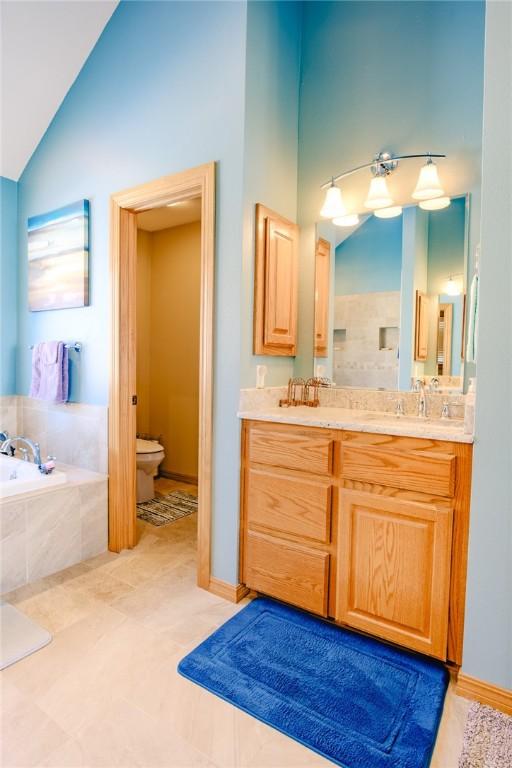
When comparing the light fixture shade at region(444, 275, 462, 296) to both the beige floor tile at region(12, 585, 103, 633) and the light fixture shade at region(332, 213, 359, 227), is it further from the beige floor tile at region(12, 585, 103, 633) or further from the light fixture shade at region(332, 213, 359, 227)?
the beige floor tile at region(12, 585, 103, 633)

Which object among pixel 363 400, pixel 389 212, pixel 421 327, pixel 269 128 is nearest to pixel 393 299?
pixel 421 327

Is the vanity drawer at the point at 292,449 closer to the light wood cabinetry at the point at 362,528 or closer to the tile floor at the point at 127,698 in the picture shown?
the light wood cabinetry at the point at 362,528

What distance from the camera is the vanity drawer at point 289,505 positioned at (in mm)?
1883

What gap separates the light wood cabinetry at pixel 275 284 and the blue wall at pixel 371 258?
10.8 inches

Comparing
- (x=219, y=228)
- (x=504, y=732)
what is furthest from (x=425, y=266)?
(x=504, y=732)

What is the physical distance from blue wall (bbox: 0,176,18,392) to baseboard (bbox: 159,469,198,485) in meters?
1.65

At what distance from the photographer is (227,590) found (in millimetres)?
2148

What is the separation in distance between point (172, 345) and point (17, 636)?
2.91 metres

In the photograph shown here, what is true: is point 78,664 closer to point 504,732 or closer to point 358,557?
point 358,557

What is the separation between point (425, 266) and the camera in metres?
2.19

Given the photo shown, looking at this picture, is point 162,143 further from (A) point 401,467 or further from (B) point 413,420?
(A) point 401,467

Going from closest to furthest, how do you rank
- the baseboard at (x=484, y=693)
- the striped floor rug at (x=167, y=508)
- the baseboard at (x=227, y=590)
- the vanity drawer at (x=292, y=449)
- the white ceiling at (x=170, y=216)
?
the baseboard at (x=484, y=693) → the vanity drawer at (x=292, y=449) → the baseboard at (x=227, y=590) → the striped floor rug at (x=167, y=508) → the white ceiling at (x=170, y=216)

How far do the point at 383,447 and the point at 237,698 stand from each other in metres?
1.06

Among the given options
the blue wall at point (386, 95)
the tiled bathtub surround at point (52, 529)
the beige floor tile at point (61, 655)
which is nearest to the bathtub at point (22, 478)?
the tiled bathtub surround at point (52, 529)
